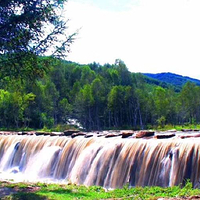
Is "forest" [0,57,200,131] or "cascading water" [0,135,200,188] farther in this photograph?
"forest" [0,57,200,131]

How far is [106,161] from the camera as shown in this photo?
64.7ft

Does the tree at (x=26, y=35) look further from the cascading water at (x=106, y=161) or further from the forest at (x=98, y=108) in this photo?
the forest at (x=98, y=108)

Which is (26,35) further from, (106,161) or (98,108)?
(98,108)

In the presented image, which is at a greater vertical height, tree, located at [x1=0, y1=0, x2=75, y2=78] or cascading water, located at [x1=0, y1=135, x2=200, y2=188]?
tree, located at [x1=0, y1=0, x2=75, y2=78]

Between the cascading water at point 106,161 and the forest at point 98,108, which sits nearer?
the cascading water at point 106,161

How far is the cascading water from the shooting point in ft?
53.2

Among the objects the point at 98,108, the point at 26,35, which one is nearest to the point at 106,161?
the point at 26,35

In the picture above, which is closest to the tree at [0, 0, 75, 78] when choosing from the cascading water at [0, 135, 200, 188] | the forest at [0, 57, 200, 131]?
the cascading water at [0, 135, 200, 188]

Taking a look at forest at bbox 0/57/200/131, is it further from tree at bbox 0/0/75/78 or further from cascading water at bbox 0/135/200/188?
tree at bbox 0/0/75/78

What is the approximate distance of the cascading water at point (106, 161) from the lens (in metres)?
16.2

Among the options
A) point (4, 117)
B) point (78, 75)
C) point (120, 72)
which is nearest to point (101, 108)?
point (4, 117)

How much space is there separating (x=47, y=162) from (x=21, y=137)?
722 centimetres

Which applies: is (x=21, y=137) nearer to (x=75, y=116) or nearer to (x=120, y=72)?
(x=75, y=116)

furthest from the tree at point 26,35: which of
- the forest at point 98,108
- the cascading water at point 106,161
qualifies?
the forest at point 98,108
